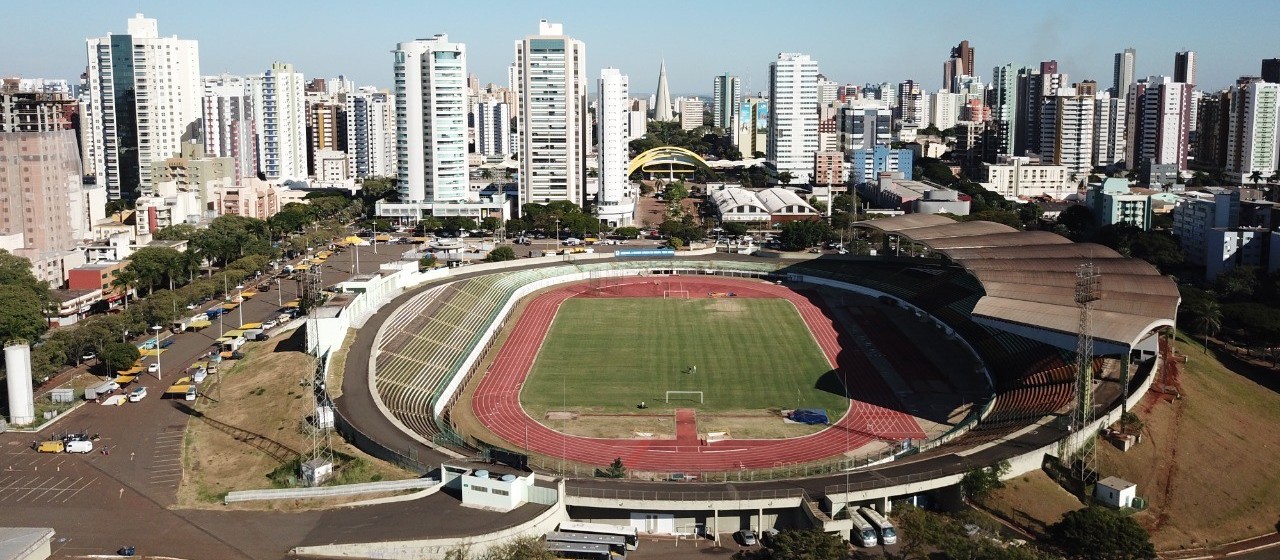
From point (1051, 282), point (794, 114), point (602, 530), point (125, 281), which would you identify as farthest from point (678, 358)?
point (794, 114)

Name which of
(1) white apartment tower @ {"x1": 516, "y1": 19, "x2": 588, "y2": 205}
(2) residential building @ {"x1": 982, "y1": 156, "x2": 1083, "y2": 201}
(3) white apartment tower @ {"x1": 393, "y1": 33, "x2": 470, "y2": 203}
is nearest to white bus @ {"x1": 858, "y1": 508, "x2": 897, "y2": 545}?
(1) white apartment tower @ {"x1": 516, "y1": 19, "x2": 588, "y2": 205}

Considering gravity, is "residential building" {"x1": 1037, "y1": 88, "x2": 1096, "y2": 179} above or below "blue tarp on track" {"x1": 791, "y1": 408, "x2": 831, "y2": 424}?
above

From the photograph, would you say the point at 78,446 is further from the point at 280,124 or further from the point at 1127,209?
the point at 280,124

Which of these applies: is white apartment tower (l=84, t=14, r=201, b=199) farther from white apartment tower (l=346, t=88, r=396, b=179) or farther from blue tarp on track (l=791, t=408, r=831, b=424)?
blue tarp on track (l=791, t=408, r=831, b=424)

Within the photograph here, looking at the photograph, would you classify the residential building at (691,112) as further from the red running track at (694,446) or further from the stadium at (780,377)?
the red running track at (694,446)

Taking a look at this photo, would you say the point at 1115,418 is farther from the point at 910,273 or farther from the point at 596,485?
the point at 910,273

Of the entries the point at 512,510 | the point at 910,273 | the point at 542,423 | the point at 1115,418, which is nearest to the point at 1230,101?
the point at 910,273
